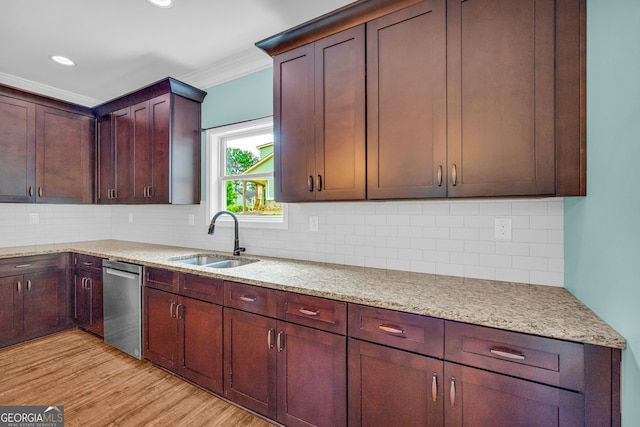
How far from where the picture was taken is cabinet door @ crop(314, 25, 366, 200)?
5.84ft

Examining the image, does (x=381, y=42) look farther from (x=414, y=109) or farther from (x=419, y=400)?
(x=419, y=400)

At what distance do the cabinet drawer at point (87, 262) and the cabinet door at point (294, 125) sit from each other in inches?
82.6

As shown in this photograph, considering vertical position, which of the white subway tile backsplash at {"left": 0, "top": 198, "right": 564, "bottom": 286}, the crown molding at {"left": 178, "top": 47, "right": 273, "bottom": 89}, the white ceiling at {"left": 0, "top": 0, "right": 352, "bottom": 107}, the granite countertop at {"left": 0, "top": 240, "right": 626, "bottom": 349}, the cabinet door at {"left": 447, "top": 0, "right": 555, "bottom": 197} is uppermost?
the white ceiling at {"left": 0, "top": 0, "right": 352, "bottom": 107}

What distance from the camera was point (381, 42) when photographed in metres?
1.70

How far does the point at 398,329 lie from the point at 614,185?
3.24ft

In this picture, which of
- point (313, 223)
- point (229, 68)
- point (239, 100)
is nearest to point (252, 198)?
point (313, 223)

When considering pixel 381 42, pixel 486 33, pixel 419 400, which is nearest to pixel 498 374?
→ pixel 419 400

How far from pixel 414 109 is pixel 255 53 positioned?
1.71 m

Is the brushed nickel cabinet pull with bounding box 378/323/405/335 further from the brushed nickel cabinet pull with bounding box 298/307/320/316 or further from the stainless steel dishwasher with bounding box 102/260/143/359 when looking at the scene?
the stainless steel dishwasher with bounding box 102/260/143/359

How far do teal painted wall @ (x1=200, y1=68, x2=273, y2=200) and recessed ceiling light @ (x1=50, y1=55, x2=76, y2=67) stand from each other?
123cm

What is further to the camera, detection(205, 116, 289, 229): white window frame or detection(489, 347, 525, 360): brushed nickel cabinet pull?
detection(205, 116, 289, 229): white window frame

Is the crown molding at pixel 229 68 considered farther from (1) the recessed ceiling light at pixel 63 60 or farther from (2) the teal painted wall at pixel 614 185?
(2) the teal painted wall at pixel 614 185

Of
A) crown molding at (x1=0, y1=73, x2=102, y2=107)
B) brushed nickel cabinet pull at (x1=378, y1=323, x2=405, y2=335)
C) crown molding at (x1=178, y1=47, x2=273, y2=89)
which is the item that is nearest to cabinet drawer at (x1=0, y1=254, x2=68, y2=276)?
crown molding at (x1=0, y1=73, x2=102, y2=107)

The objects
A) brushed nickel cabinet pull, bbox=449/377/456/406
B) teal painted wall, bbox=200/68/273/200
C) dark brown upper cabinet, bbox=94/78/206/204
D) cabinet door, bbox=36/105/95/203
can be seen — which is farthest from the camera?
cabinet door, bbox=36/105/95/203
